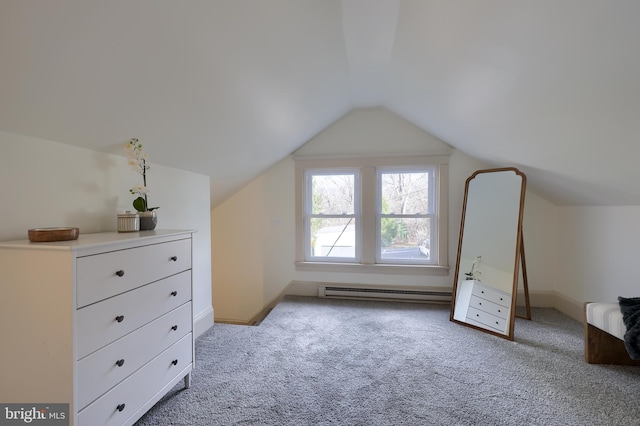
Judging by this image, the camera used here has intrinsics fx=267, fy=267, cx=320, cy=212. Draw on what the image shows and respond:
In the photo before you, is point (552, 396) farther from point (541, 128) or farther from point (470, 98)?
point (470, 98)

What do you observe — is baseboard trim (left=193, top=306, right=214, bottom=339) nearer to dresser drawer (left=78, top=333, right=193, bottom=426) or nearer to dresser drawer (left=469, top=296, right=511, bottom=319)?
dresser drawer (left=78, top=333, right=193, bottom=426)

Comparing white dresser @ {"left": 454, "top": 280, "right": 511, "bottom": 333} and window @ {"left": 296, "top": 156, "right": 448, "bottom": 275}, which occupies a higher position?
window @ {"left": 296, "top": 156, "right": 448, "bottom": 275}

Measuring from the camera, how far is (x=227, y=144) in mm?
2395

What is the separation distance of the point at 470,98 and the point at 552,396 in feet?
6.83

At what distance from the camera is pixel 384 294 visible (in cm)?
338

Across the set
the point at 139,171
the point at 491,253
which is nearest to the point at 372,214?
the point at 491,253

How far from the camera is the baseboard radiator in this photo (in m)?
3.28

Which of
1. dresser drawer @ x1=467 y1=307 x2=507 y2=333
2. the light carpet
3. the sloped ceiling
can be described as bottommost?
the light carpet

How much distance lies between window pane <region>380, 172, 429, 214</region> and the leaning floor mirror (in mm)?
531

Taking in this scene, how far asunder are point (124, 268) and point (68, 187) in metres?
0.62

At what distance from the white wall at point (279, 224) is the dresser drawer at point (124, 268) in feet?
6.52

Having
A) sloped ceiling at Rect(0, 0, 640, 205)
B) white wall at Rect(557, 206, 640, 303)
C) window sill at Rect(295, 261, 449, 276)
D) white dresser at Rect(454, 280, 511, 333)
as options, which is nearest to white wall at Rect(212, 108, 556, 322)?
window sill at Rect(295, 261, 449, 276)

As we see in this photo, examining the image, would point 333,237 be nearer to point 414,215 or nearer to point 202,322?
point 414,215
